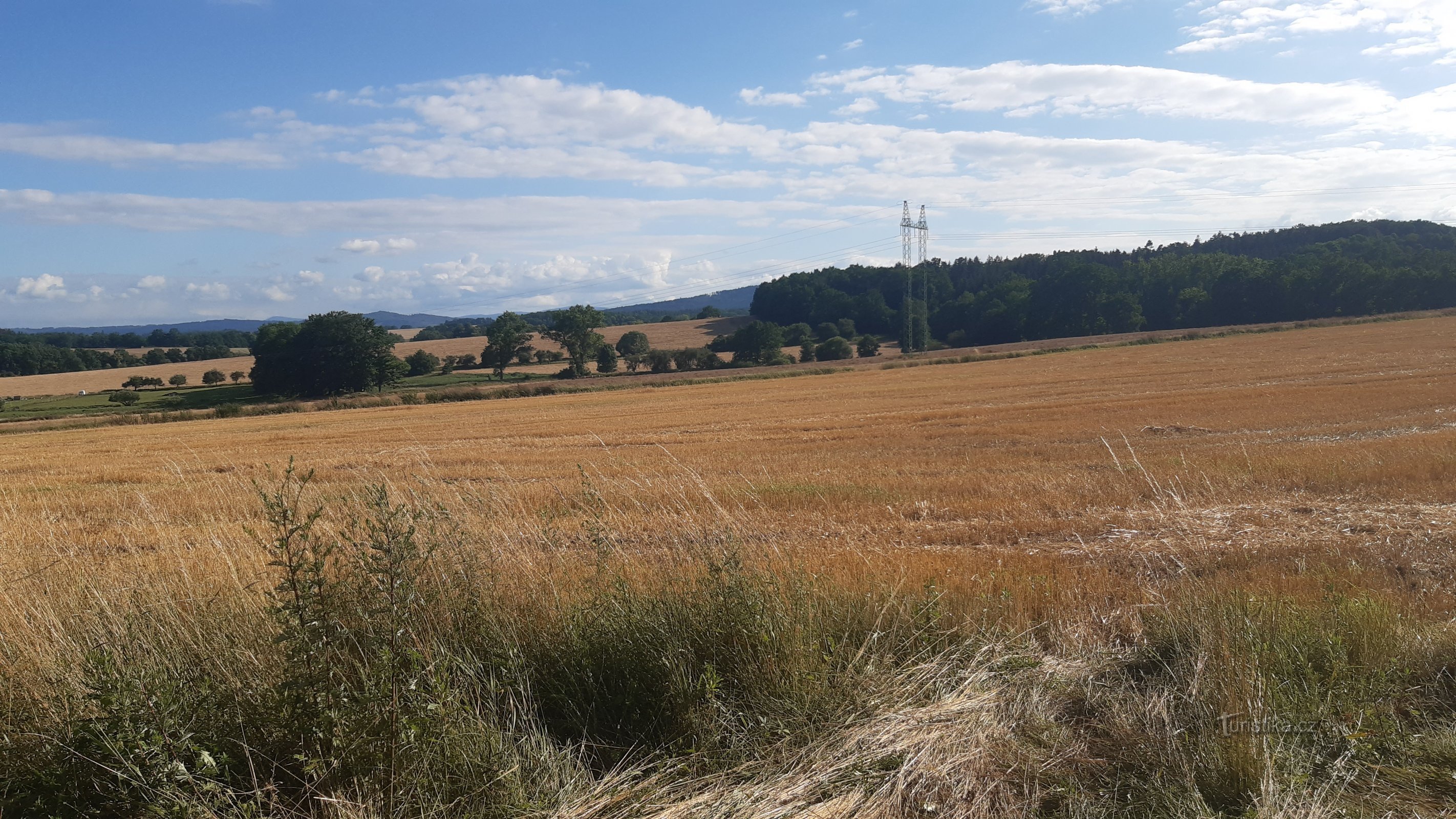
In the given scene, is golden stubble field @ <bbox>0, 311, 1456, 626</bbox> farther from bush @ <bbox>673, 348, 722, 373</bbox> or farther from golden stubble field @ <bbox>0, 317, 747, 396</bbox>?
golden stubble field @ <bbox>0, 317, 747, 396</bbox>

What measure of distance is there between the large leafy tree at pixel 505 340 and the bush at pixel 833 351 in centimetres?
3813

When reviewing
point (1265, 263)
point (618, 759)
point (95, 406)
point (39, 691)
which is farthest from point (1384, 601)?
point (1265, 263)

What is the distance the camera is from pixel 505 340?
102875mm

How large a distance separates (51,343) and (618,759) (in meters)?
178

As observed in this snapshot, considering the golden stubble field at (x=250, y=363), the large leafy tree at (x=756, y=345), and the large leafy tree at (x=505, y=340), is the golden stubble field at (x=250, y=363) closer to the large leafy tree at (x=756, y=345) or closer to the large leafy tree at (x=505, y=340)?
the large leafy tree at (x=505, y=340)

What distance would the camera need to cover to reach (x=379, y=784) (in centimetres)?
432

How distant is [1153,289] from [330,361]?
118 m

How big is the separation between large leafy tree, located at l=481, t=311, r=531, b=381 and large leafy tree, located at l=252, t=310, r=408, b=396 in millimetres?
11742

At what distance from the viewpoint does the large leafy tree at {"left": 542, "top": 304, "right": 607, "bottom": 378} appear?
102375 mm

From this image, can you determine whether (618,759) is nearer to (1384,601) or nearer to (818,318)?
(1384,601)

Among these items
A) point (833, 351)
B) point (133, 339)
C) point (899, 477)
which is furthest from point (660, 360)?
point (133, 339)

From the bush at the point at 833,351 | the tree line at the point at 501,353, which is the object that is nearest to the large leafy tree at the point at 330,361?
the tree line at the point at 501,353

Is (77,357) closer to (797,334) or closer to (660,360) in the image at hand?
(660,360)

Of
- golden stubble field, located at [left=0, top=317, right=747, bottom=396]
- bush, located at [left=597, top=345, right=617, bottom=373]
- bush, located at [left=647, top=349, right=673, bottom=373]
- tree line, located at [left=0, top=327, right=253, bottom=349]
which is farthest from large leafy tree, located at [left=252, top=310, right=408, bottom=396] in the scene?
tree line, located at [left=0, top=327, right=253, bottom=349]
